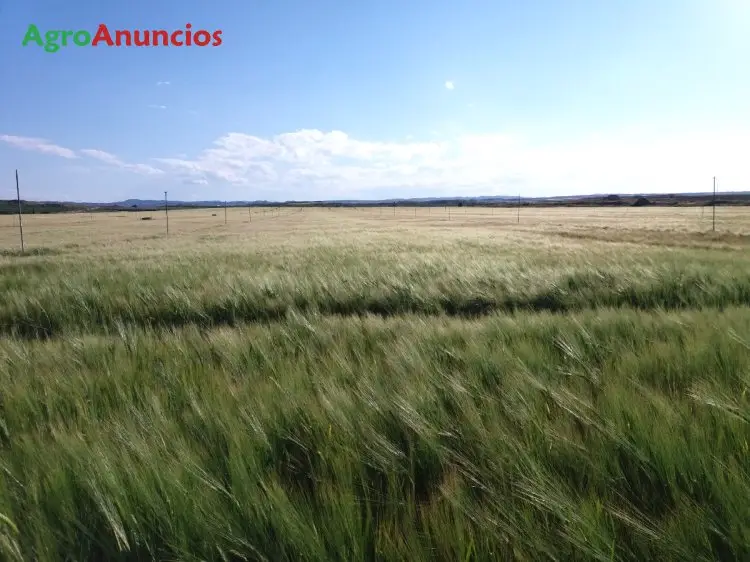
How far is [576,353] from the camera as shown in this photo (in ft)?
9.30

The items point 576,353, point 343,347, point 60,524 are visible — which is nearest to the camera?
point 60,524

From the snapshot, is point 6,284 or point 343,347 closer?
point 343,347

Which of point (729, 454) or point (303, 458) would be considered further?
point (303, 458)

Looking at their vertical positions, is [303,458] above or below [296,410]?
below

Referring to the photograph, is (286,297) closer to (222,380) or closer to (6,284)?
(222,380)

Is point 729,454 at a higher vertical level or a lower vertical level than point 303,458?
higher

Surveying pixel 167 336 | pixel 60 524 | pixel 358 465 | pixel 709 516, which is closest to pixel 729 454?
pixel 709 516

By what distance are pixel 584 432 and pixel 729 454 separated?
48 cm

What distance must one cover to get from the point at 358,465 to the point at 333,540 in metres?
0.40

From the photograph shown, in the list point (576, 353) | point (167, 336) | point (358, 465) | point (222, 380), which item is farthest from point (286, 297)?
point (358, 465)

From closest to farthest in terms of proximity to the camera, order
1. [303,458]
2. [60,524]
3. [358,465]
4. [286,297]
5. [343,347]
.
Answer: [60,524] < [358,465] < [303,458] < [343,347] < [286,297]

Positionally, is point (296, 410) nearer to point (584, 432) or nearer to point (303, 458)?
point (303, 458)

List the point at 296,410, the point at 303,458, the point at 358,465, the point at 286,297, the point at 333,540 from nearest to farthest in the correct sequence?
the point at 333,540, the point at 358,465, the point at 303,458, the point at 296,410, the point at 286,297

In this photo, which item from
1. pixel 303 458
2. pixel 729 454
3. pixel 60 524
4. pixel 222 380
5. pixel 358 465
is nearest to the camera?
pixel 60 524
